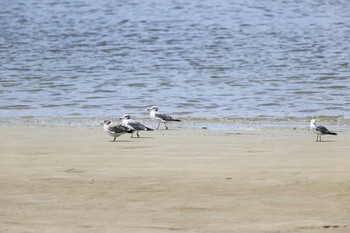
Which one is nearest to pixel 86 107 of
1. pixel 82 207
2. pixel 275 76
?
pixel 275 76

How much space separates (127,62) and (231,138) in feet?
56.4

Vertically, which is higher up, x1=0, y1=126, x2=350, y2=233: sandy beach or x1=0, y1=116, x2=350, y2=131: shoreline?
x1=0, y1=126, x2=350, y2=233: sandy beach

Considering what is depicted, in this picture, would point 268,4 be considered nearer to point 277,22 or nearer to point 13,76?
point 277,22

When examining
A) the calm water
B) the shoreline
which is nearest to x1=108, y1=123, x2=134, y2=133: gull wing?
the shoreline

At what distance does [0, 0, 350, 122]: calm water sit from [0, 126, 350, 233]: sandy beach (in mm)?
4826

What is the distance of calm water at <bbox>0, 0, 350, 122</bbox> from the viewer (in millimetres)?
20125

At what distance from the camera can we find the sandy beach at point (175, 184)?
8750 mm

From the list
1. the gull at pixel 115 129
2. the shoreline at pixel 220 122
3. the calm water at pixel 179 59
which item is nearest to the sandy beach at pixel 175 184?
the gull at pixel 115 129

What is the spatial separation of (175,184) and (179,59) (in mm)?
21719

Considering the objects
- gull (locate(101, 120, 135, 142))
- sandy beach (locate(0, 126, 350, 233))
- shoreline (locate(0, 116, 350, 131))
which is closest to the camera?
sandy beach (locate(0, 126, 350, 233))

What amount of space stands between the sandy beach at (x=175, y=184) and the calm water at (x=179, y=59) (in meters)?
4.83

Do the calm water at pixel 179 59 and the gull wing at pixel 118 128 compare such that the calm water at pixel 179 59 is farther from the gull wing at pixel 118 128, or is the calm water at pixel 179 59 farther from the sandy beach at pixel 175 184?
the sandy beach at pixel 175 184

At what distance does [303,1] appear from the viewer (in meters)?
60.4

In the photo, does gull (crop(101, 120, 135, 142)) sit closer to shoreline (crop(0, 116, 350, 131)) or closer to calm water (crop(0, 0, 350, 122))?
shoreline (crop(0, 116, 350, 131))
